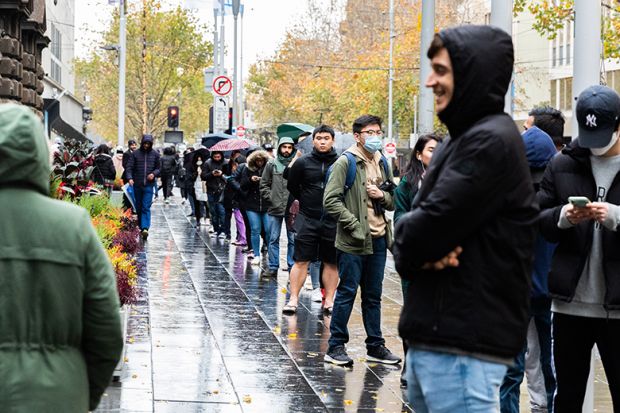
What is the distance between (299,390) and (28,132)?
208 inches

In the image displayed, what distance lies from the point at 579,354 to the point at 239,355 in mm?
4683

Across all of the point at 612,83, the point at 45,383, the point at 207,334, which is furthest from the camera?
the point at 612,83

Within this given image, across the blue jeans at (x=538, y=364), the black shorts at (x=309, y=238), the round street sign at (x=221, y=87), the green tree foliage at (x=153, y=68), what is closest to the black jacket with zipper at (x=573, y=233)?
the blue jeans at (x=538, y=364)

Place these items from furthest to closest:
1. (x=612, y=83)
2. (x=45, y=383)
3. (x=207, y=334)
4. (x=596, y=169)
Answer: (x=612, y=83) → (x=207, y=334) → (x=596, y=169) → (x=45, y=383)

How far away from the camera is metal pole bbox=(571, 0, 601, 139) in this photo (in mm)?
7500

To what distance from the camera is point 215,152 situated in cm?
2344

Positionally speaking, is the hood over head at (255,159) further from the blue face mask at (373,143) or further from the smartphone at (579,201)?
the smartphone at (579,201)

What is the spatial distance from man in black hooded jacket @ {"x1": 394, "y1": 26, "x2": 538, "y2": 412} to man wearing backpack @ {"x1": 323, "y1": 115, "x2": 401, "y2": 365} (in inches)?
218

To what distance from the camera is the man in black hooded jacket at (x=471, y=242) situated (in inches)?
162

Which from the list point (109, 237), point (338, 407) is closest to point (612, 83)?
point (109, 237)

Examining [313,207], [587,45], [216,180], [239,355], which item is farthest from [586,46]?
[216,180]

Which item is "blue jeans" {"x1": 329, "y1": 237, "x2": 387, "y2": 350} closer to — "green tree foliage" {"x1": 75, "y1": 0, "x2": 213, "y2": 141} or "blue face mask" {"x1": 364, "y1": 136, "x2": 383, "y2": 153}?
"blue face mask" {"x1": 364, "y1": 136, "x2": 383, "y2": 153}

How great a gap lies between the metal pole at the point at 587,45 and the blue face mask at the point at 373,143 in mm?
2589

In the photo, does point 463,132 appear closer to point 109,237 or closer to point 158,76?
point 109,237
